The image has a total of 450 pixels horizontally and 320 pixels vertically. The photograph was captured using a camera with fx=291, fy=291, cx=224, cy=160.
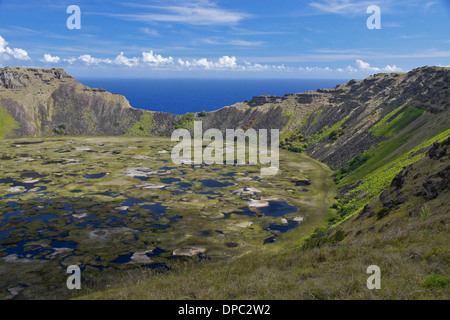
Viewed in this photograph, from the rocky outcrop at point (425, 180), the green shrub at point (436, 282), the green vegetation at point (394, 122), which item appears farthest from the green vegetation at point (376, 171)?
the green shrub at point (436, 282)

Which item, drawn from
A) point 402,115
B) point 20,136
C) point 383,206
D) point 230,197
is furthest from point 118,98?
point 383,206

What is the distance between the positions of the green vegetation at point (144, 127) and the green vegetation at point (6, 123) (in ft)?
202

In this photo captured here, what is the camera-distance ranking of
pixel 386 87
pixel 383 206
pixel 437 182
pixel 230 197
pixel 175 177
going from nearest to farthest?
pixel 437 182
pixel 383 206
pixel 230 197
pixel 175 177
pixel 386 87

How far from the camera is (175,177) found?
Result: 88.6 meters

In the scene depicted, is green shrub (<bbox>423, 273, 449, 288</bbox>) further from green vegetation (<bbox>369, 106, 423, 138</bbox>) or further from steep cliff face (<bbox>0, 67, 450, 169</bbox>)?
green vegetation (<bbox>369, 106, 423, 138</bbox>)

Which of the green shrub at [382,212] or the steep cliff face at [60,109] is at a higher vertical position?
the steep cliff face at [60,109]

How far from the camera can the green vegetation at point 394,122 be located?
9431cm

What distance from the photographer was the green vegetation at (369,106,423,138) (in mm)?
94312

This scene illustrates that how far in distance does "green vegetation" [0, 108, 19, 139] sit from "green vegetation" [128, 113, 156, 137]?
61492 millimetres

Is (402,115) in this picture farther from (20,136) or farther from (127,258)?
(20,136)

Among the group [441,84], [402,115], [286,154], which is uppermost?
[441,84]

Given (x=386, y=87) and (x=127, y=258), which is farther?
(x=386, y=87)

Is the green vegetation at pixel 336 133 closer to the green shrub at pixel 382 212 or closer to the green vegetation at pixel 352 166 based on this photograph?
the green vegetation at pixel 352 166

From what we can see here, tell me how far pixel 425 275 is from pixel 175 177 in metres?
77.0
